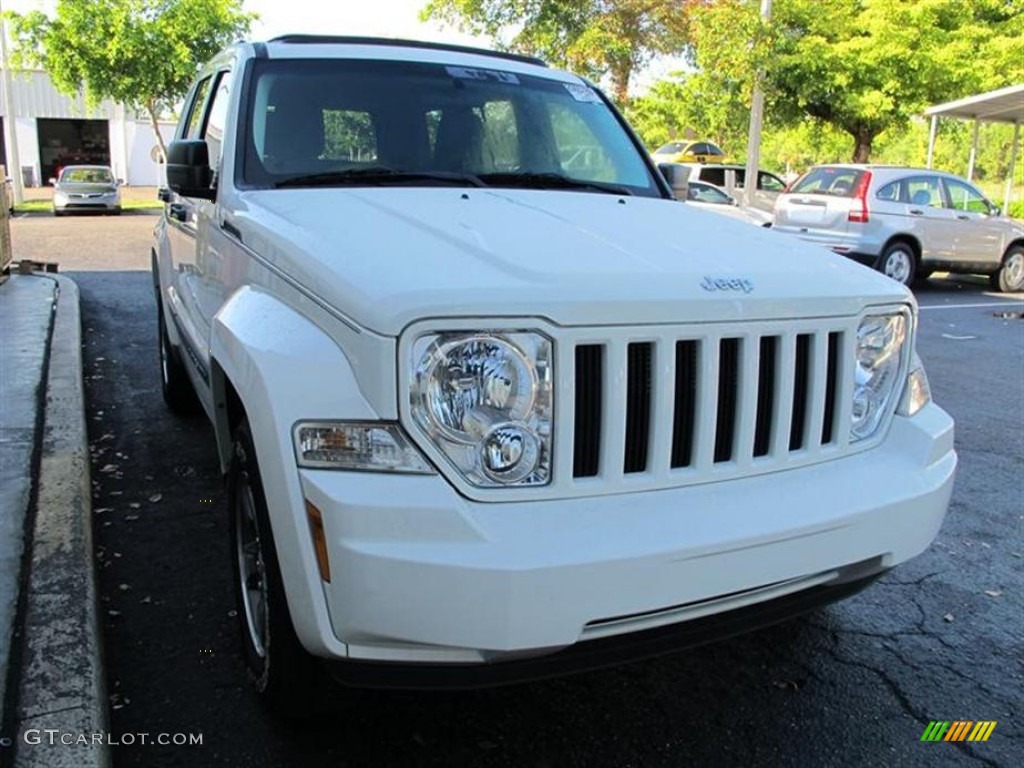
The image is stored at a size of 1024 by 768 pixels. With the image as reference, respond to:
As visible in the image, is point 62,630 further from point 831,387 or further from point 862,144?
point 862,144

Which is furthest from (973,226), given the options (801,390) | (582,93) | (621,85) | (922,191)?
(801,390)

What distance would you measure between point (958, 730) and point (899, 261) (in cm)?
1152

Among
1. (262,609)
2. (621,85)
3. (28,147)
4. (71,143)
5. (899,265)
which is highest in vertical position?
(621,85)

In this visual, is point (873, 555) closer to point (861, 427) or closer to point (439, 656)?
point (861, 427)

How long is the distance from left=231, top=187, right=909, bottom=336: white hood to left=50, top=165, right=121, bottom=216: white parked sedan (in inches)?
980

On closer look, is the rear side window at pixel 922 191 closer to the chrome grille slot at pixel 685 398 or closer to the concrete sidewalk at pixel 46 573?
the concrete sidewalk at pixel 46 573

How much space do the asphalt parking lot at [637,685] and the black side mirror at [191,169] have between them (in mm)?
1474

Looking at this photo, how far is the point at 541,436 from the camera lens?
2.11 meters

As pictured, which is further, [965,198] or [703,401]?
[965,198]

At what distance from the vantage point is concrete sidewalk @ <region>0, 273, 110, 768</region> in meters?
2.48

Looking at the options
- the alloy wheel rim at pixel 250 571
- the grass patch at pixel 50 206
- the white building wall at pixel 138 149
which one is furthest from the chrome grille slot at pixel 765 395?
the white building wall at pixel 138 149

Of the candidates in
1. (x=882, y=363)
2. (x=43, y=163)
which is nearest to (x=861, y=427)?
(x=882, y=363)

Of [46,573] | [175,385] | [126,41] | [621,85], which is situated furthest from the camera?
[126,41]

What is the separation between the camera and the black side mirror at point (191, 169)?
3516mm
